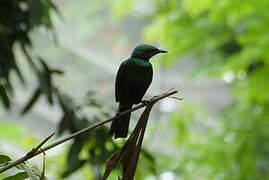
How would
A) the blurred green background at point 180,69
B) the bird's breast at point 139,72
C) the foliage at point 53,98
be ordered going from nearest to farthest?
the bird's breast at point 139,72, the foliage at point 53,98, the blurred green background at point 180,69

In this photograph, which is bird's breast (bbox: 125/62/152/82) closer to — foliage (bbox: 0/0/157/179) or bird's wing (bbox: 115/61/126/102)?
bird's wing (bbox: 115/61/126/102)

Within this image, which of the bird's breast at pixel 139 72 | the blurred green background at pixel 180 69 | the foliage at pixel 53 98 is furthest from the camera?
the blurred green background at pixel 180 69

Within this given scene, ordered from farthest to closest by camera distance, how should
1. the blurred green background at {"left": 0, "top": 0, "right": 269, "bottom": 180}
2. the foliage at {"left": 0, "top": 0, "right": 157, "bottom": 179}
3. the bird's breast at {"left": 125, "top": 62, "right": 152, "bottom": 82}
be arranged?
the blurred green background at {"left": 0, "top": 0, "right": 269, "bottom": 180}
the foliage at {"left": 0, "top": 0, "right": 157, "bottom": 179}
the bird's breast at {"left": 125, "top": 62, "right": 152, "bottom": 82}

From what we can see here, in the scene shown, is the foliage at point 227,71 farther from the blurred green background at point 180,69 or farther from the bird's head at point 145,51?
the bird's head at point 145,51

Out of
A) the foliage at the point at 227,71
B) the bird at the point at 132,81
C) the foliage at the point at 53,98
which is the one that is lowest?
the bird at the point at 132,81

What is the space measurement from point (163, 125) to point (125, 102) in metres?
1.87

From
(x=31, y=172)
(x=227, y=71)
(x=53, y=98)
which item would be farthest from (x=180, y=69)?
(x=31, y=172)

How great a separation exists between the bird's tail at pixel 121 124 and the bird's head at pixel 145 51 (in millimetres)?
43

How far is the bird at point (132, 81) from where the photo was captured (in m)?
0.42

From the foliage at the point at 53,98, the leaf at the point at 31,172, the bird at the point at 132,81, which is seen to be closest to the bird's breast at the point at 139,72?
the bird at the point at 132,81

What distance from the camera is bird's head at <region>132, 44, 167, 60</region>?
43 cm

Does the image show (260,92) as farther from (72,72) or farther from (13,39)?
(13,39)

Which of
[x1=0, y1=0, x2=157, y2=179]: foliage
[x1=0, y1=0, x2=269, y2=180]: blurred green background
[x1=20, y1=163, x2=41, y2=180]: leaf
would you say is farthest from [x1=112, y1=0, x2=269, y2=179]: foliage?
[x1=20, y1=163, x2=41, y2=180]: leaf

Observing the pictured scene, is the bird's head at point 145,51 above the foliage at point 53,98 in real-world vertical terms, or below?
below
